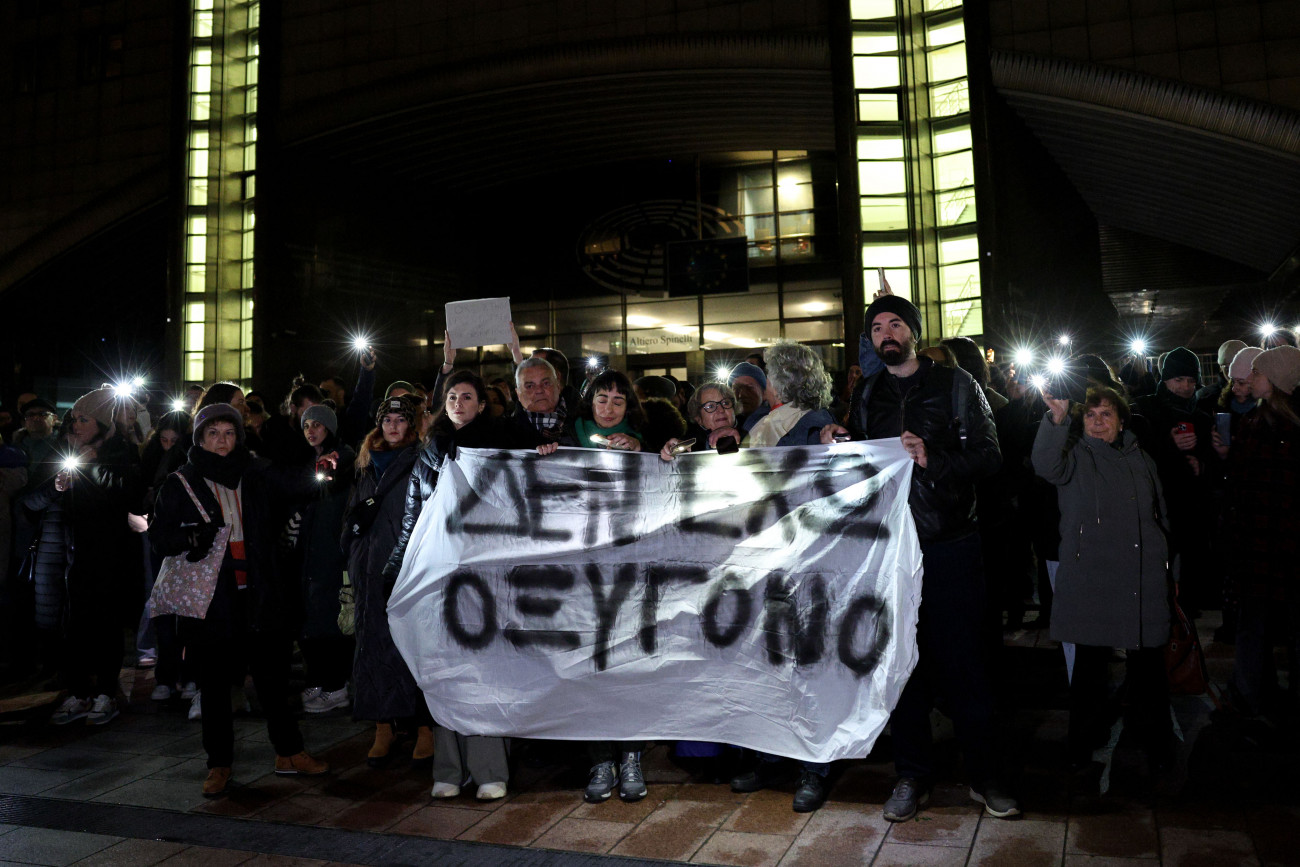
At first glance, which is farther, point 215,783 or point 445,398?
point 445,398

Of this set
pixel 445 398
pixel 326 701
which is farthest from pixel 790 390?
pixel 326 701

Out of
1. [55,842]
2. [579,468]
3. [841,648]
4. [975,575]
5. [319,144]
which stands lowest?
[55,842]

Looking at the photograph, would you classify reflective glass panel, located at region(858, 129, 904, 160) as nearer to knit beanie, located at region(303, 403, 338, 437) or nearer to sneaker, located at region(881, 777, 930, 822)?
knit beanie, located at region(303, 403, 338, 437)

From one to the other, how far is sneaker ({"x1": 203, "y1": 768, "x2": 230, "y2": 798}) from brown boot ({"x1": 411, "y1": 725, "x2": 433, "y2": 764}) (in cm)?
90

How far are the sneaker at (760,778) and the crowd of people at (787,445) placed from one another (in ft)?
0.03

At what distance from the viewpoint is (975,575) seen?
4301mm

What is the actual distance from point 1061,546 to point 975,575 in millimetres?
717

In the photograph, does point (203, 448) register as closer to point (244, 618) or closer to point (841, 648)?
point (244, 618)

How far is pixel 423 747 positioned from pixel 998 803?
9.27 ft

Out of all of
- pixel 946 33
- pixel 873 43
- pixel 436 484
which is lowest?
pixel 436 484

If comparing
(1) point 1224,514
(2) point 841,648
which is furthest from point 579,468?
(1) point 1224,514

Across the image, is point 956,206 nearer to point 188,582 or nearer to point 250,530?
point 250,530

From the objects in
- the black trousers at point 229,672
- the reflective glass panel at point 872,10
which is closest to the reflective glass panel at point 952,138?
the reflective glass panel at point 872,10

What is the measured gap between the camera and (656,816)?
4.40m
